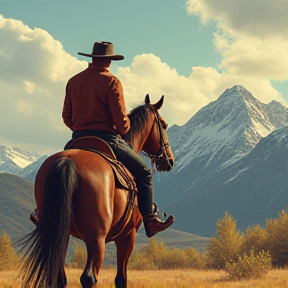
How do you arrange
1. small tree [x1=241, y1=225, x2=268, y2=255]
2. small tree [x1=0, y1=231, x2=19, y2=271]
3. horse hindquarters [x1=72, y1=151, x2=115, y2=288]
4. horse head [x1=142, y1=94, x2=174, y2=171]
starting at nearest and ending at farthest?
horse hindquarters [x1=72, y1=151, x2=115, y2=288] → horse head [x1=142, y1=94, x2=174, y2=171] → small tree [x1=241, y1=225, x2=268, y2=255] → small tree [x1=0, y1=231, x2=19, y2=271]

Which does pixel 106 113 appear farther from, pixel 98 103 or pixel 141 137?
pixel 141 137

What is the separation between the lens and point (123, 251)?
903 centimetres

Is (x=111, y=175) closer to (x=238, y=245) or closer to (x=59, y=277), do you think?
(x=59, y=277)

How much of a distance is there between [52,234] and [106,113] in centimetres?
240

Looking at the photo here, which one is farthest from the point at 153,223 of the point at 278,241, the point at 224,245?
the point at 278,241

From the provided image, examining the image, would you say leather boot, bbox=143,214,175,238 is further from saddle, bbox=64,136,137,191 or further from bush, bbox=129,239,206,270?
bush, bbox=129,239,206,270

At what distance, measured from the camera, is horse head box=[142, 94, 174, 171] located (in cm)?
1037

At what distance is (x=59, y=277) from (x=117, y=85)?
310 centimetres

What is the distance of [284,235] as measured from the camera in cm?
3684

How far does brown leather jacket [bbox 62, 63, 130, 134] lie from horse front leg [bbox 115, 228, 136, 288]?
1.68 metres

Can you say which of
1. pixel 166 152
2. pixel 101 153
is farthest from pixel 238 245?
pixel 101 153

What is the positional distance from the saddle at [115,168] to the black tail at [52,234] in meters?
0.90

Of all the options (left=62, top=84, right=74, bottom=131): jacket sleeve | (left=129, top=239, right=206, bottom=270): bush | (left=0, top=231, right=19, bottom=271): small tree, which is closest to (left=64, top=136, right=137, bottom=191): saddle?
(left=62, top=84, right=74, bottom=131): jacket sleeve

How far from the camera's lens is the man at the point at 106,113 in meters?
8.88
